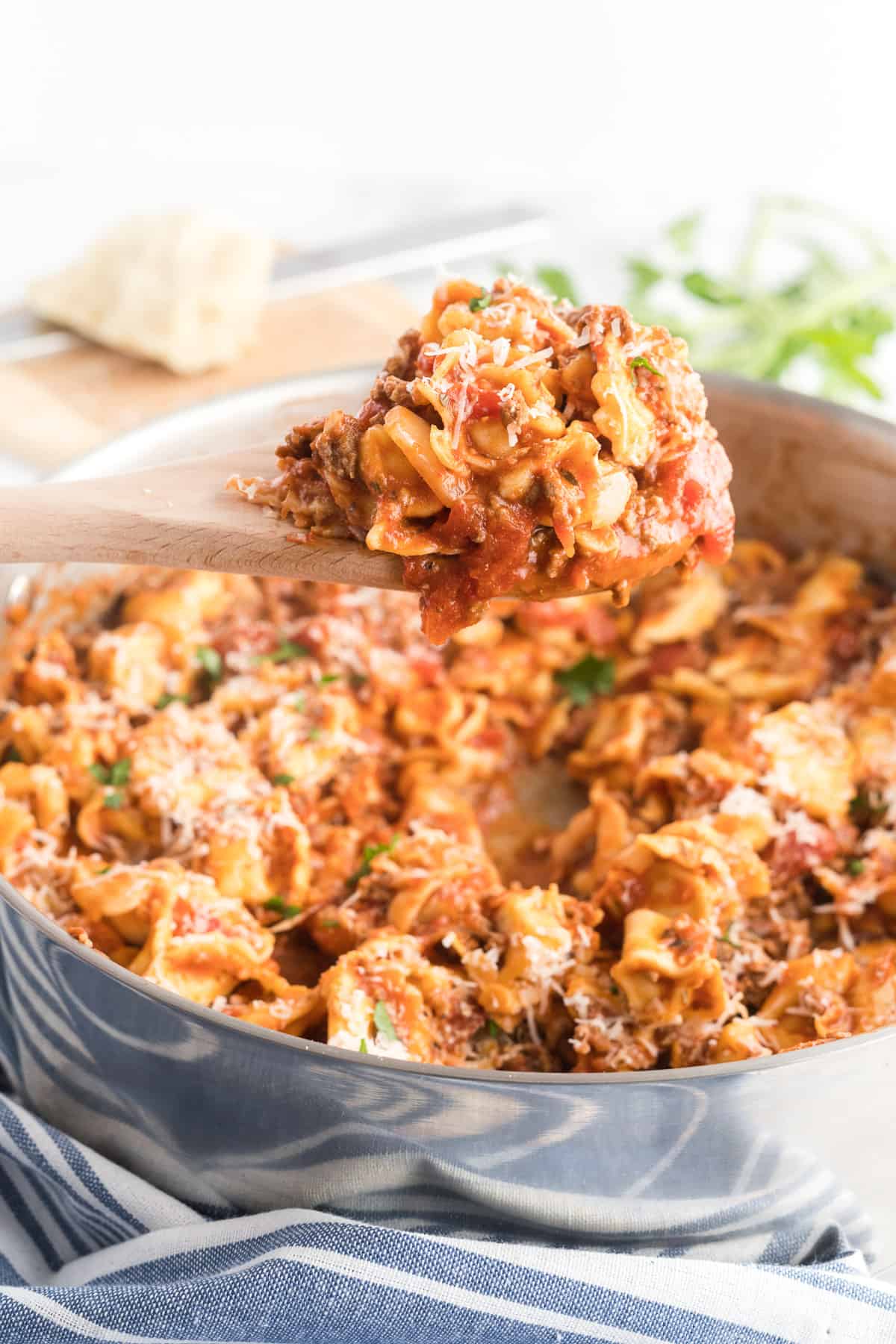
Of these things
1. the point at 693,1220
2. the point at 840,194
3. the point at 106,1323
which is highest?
the point at 840,194

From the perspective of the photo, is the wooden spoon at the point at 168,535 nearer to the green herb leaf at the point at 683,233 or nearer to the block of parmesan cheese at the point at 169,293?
the block of parmesan cheese at the point at 169,293

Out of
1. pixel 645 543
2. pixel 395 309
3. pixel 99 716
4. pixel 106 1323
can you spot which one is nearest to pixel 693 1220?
pixel 106 1323

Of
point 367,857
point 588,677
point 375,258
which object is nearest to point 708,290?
point 375,258

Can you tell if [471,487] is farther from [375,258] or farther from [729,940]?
[375,258]

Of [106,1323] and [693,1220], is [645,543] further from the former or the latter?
[106,1323]

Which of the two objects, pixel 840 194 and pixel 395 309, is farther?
pixel 840 194

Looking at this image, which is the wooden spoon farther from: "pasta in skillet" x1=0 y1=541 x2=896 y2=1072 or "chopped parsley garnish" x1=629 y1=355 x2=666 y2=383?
"pasta in skillet" x1=0 y1=541 x2=896 y2=1072

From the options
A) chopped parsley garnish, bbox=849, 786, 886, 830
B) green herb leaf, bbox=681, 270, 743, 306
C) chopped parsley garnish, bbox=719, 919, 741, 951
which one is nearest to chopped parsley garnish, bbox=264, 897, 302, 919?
chopped parsley garnish, bbox=719, 919, 741, 951
